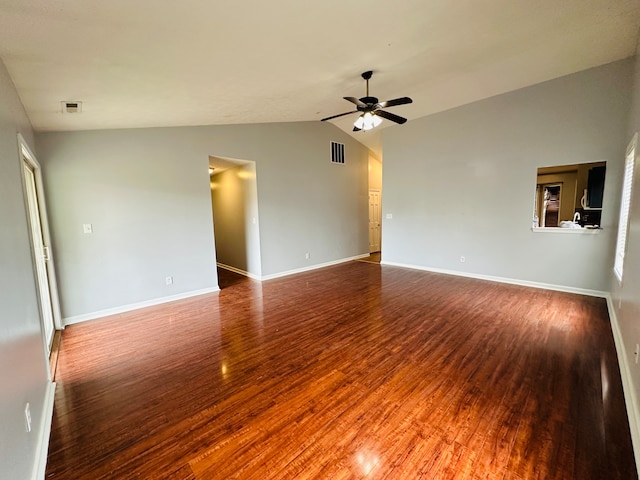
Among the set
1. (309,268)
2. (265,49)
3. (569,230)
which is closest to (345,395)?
(265,49)

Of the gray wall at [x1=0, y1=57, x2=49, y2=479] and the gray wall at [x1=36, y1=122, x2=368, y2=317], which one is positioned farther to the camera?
the gray wall at [x1=36, y1=122, x2=368, y2=317]

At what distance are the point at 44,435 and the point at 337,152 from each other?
637 cm

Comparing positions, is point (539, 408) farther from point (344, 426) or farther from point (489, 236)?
point (489, 236)

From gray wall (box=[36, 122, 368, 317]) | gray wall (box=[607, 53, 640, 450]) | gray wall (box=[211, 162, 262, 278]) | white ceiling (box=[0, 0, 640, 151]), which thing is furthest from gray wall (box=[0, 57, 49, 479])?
gray wall (box=[211, 162, 262, 278])

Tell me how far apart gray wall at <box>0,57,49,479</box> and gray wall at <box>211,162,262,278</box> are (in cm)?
352

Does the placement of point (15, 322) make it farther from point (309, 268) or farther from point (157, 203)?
point (309, 268)

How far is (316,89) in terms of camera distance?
3.68 meters

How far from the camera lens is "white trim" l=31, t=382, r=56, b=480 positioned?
4.98ft

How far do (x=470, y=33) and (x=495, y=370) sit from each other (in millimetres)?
3168

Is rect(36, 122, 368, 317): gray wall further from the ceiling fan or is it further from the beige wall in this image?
the ceiling fan

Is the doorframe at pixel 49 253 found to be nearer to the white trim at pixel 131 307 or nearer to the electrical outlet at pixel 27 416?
the white trim at pixel 131 307

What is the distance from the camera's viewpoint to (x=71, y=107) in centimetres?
271

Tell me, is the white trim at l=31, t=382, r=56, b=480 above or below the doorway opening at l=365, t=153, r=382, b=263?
below

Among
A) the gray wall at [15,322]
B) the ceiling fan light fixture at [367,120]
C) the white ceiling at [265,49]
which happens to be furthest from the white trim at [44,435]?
the ceiling fan light fixture at [367,120]
